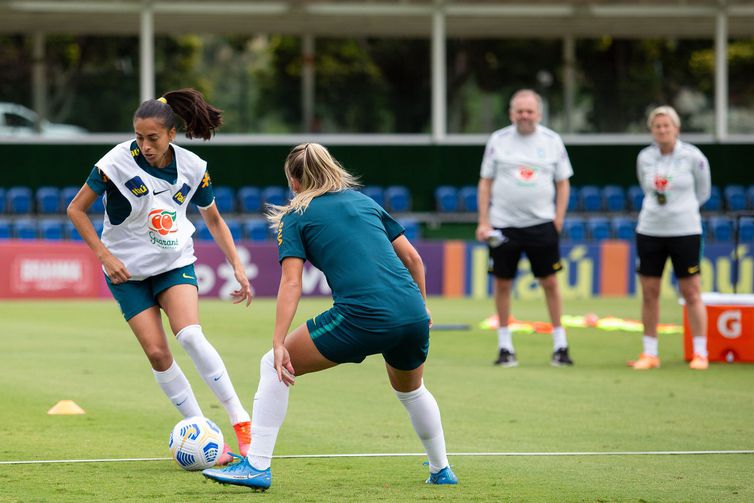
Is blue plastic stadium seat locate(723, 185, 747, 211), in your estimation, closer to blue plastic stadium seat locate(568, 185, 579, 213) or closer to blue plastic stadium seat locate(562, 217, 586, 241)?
blue plastic stadium seat locate(568, 185, 579, 213)

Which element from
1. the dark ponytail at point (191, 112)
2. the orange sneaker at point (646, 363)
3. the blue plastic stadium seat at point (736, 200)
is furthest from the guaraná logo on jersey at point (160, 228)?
the blue plastic stadium seat at point (736, 200)

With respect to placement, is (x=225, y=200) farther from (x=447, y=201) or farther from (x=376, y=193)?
(x=447, y=201)

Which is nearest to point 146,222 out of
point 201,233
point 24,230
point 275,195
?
point 201,233

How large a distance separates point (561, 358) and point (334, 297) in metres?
5.85

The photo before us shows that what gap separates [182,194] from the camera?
273 inches

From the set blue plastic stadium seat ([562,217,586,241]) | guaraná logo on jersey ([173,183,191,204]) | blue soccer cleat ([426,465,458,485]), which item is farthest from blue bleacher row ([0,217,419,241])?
blue soccer cleat ([426,465,458,485])

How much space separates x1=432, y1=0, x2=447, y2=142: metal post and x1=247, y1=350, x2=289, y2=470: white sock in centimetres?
2008

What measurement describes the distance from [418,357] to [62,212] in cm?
1924

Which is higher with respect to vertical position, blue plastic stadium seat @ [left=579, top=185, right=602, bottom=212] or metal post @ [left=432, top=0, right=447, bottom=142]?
metal post @ [left=432, top=0, right=447, bottom=142]

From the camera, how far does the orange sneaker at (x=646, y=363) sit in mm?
11188

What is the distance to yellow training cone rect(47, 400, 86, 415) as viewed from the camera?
28.3ft

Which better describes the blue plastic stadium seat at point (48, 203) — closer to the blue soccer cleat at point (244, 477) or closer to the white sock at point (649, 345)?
the white sock at point (649, 345)

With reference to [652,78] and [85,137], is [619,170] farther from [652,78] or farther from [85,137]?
[85,137]

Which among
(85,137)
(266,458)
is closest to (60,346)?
(266,458)
